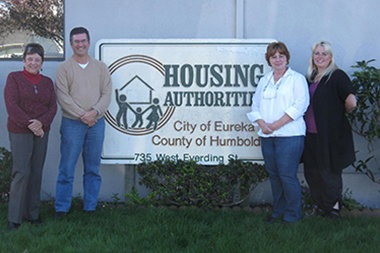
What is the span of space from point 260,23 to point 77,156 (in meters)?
2.80

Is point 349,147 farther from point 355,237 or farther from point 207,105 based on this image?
point 207,105

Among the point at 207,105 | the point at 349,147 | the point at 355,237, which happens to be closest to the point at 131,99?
the point at 207,105

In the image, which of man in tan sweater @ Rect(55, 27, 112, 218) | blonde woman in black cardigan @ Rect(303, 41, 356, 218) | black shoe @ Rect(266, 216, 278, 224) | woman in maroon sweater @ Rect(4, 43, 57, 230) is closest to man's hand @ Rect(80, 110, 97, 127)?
man in tan sweater @ Rect(55, 27, 112, 218)

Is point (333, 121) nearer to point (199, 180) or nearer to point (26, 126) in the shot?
point (199, 180)

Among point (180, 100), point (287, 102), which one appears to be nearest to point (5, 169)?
point (180, 100)

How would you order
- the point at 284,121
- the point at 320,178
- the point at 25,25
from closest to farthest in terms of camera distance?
1. the point at 284,121
2. the point at 320,178
3. the point at 25,25

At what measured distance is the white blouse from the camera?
4.21 metres

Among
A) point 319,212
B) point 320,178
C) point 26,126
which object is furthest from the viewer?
point 319,212

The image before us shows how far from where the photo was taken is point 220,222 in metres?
4.32

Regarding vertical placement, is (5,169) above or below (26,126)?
below

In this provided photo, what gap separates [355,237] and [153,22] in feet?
11.3

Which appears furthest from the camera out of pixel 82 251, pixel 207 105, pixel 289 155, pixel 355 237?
pixel 207 105

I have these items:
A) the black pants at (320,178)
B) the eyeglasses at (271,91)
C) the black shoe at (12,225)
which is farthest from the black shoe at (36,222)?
the black pants at (320,178)

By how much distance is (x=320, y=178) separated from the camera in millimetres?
4531
